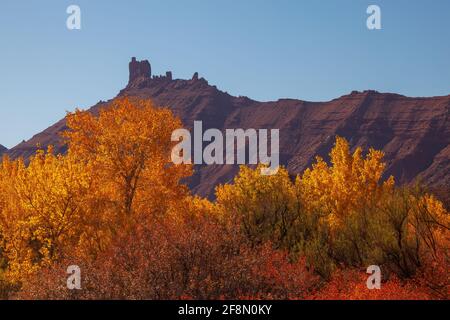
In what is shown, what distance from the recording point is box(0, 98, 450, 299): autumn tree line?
14.9 metres

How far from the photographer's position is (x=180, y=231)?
1681cm

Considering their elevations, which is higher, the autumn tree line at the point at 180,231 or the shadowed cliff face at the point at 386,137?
the shadowed cliff face at the point at 386,137

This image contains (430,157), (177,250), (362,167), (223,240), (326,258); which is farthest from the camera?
(430,157)

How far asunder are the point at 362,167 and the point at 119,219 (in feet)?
59.5

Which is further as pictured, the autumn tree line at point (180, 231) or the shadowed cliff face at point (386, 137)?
the shadowed cliff face at point (386, 137)

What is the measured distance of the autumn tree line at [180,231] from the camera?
14852 millimetres

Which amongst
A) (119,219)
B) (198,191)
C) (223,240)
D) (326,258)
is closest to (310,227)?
(326,258)

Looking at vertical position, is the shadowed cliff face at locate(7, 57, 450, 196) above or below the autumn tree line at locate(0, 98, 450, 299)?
above

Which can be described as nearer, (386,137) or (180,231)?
(180,231)

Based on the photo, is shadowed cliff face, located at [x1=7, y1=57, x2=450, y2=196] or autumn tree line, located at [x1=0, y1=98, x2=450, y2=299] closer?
autumn tree line, located at [x1=0, y1=98, x2=450, y2=299]

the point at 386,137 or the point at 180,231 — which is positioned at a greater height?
the point at 386,137
